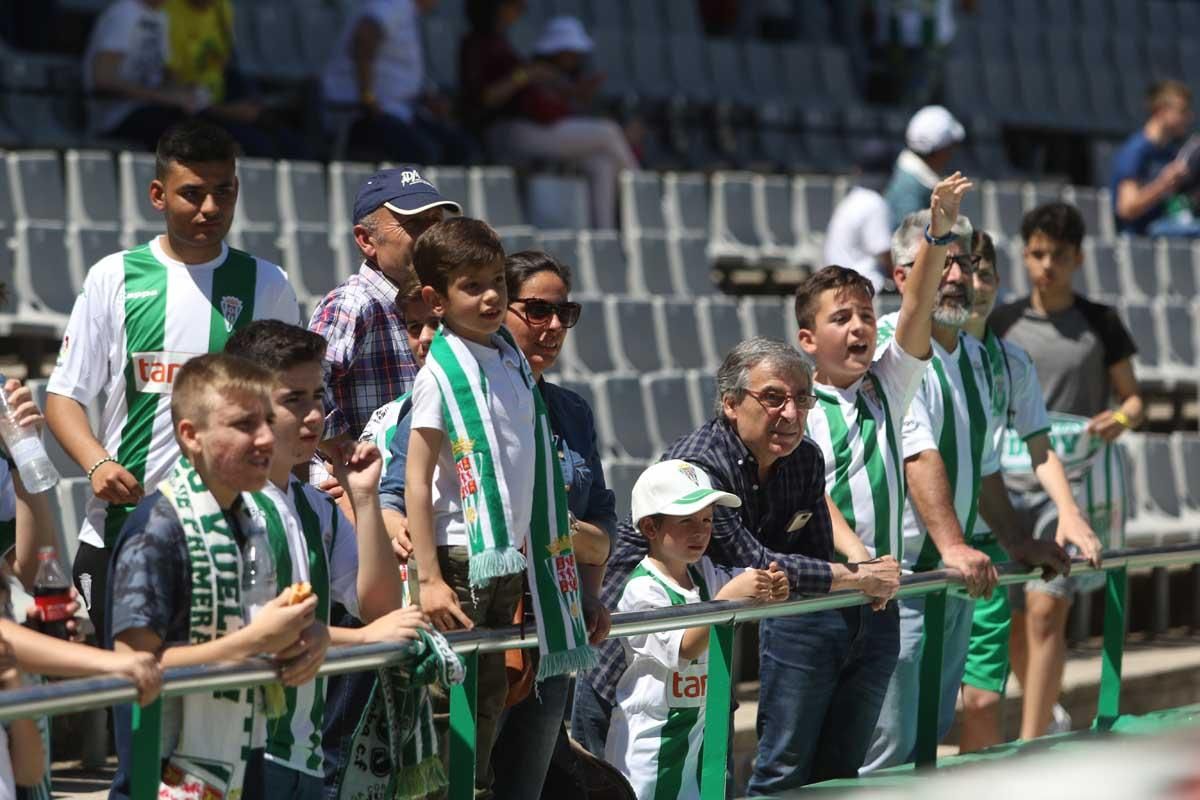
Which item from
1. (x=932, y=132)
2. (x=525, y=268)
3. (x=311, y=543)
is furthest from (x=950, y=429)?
(x=932, y=132)

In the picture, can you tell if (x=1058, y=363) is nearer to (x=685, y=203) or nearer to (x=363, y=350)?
(x=363, y=350)

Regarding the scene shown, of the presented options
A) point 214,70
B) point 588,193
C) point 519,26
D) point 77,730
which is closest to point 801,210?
point 588,193

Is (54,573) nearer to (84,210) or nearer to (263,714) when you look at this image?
(263,714)

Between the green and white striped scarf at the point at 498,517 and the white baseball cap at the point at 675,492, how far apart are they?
18.1 inches

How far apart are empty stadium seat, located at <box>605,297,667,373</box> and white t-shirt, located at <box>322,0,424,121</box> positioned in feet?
5.45

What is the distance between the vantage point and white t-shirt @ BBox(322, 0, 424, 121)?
10062 mm

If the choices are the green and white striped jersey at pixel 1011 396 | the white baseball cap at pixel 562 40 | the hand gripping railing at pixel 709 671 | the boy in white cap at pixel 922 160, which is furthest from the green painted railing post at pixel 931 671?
the white baseball cap at pixel 562 40

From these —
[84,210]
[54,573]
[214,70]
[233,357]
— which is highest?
[214,70]

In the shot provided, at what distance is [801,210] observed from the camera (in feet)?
36.9

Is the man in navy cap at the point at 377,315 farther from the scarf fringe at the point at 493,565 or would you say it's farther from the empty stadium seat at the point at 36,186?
the empty stadium seat at the point at 36,186

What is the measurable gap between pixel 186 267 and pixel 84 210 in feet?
13.2

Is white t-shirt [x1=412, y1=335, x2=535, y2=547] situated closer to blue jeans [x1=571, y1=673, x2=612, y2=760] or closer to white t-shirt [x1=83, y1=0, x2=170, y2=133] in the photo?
blue jeans [x1=571, y1=673, x2=612, y2=760]

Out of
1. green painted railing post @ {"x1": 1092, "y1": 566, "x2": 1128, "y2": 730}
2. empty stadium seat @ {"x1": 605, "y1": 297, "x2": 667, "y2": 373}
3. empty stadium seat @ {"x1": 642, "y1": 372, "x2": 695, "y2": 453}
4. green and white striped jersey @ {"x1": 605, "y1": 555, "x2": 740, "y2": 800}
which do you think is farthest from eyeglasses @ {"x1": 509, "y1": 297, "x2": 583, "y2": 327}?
empty stadium seat @ {"x1": 605, "y1": 297, "x2": 667, "y2": 373}

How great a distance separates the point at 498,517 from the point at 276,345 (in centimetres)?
53
